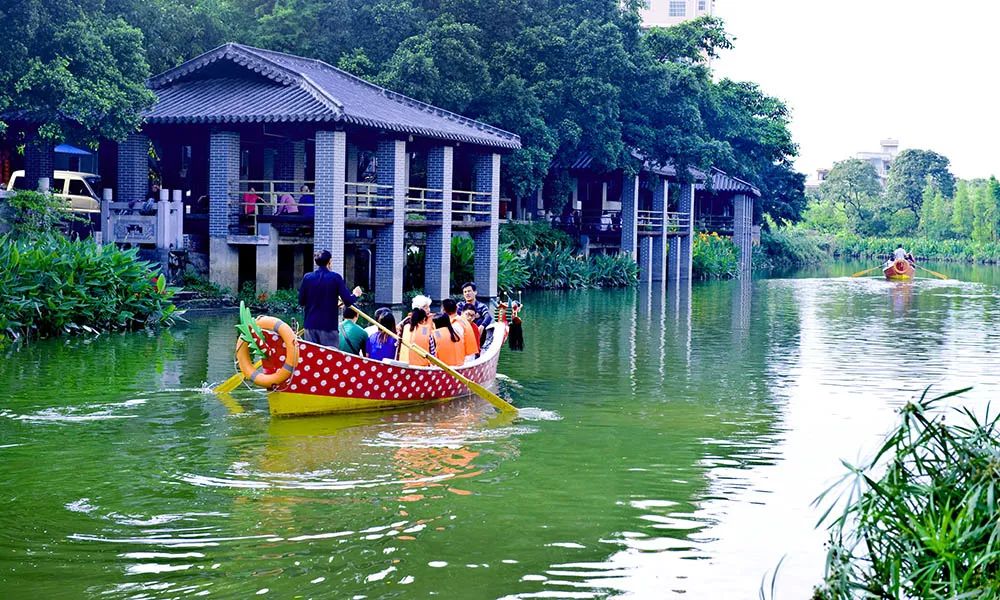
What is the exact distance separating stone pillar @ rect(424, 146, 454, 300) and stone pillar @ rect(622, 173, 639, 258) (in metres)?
14.5

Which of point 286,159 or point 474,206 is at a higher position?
point 286,159

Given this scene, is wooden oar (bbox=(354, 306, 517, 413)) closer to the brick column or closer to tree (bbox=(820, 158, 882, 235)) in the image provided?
the brick column

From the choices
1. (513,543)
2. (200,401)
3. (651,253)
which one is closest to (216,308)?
(200,401)

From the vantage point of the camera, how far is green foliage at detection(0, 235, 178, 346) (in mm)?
21688

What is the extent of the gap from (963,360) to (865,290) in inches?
1038

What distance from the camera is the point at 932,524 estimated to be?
20.1 feet

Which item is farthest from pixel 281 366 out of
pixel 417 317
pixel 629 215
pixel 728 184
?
pixel 728 184

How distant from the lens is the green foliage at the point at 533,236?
135 ft

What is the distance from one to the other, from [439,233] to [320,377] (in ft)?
63.8

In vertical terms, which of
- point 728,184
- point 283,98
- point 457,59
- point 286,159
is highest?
point 457,59

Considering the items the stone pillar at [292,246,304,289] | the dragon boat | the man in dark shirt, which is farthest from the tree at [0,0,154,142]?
the dragon boat

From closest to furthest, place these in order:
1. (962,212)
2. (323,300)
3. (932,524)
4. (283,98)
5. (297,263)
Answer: (932,524), (323,300), (283,98), (297,263), (962,212)

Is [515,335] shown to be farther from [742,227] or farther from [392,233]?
[742,227]

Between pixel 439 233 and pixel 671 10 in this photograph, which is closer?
pixel 439 233
